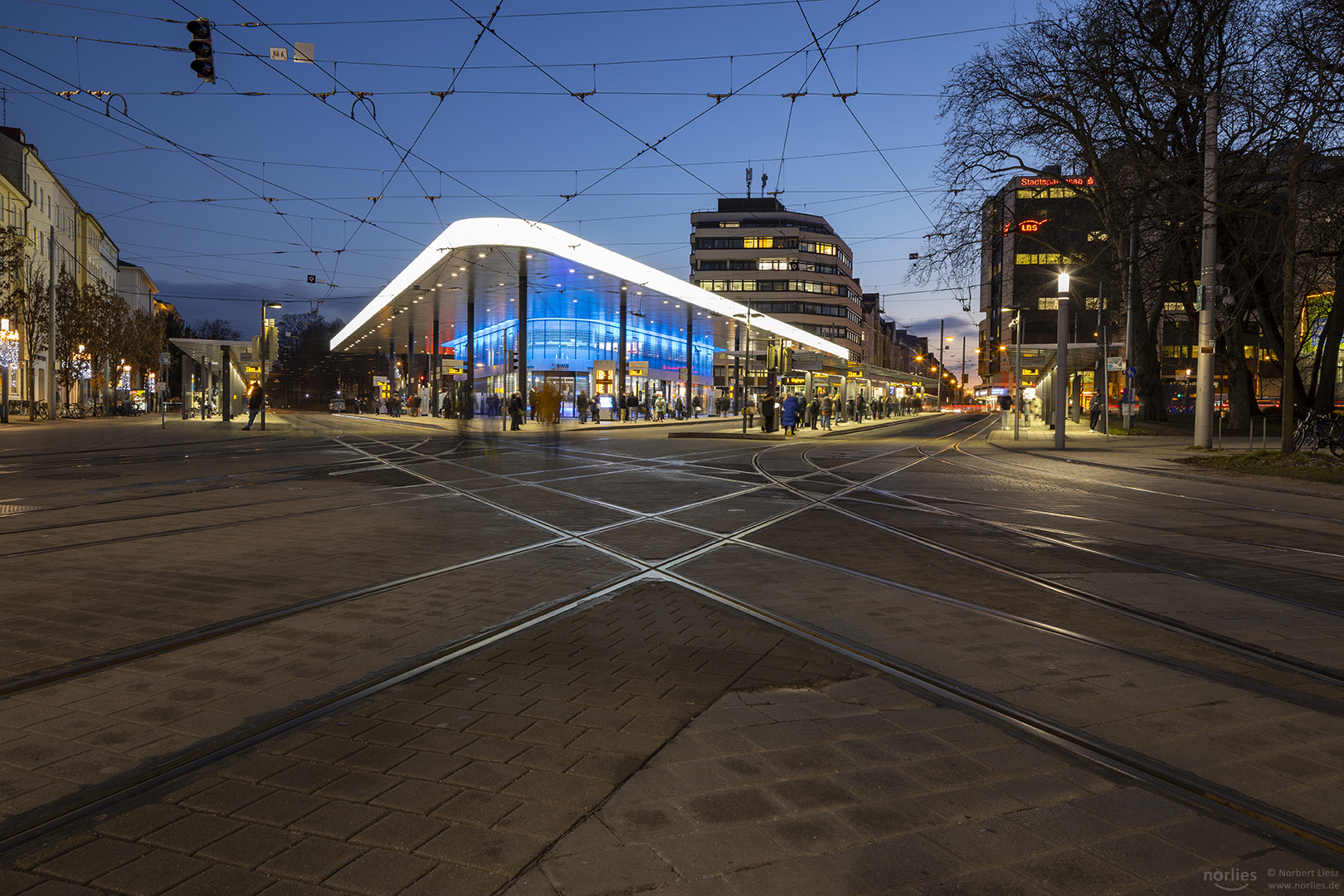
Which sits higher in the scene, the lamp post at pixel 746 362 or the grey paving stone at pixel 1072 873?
the lamp post at pixel 746 362

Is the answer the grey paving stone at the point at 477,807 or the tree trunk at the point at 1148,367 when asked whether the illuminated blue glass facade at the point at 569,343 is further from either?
the grey paving stone at the point at 477,807

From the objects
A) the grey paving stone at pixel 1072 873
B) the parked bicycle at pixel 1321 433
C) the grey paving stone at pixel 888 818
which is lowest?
the grey paving stone at pixel 1072 873

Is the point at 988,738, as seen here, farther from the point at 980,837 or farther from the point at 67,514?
the point at 67,514

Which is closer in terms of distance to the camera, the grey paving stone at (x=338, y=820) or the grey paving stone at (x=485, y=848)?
the grey paving stone at (x=485, y=848)

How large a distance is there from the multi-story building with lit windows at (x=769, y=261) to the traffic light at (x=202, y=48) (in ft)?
306

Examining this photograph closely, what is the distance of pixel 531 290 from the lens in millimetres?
50062

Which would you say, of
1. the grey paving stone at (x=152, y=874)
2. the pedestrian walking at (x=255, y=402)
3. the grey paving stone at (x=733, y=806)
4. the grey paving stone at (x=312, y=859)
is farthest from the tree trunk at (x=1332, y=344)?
the pedestrian walking at (x=255, y=402)

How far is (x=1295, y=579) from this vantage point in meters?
7.56

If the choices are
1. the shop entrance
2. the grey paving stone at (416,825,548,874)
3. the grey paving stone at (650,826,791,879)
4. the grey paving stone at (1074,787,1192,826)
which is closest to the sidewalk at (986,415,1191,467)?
the grey paving stone at (1074,787,1192,826)

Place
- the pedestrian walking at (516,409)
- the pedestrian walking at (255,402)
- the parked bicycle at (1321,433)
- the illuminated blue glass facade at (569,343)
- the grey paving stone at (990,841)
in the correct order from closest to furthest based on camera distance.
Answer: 1. the grey paving stone at (990,841)
2. the parked bicycle at (1321,433)
3. the pedestrian walking at (255,402)
4. the pedestrian walking at (516,409)
5. the illuminated blue glass facade at (569,343)

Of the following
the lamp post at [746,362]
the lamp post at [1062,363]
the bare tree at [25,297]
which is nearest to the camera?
the lamp post at [1062,363]

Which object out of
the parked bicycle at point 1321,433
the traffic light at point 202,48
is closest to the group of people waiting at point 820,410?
the parked bicycle at point 1321,433

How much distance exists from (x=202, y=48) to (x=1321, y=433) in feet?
84.0

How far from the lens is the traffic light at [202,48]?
1316 cm
